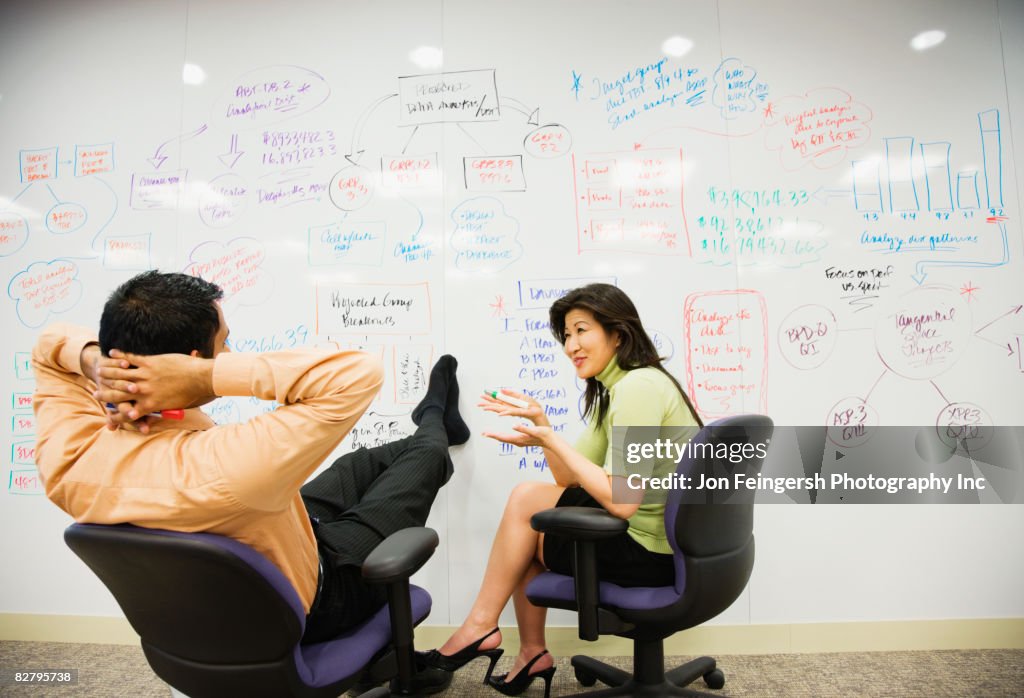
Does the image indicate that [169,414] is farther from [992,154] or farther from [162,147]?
[992,154]

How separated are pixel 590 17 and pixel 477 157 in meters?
0.68

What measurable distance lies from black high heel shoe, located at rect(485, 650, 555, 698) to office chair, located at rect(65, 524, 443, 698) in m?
0.64

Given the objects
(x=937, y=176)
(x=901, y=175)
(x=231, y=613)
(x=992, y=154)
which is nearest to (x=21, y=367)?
(x=231, y=613)

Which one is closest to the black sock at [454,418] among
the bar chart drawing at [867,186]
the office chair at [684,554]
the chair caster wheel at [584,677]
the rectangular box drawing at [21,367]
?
the office chair at [684,554]

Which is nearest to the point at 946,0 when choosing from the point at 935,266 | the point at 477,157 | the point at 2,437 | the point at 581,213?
the point at 935,266

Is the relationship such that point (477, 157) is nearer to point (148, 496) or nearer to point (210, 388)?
point (210, 388)

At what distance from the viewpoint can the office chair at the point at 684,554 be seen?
4.04 ft

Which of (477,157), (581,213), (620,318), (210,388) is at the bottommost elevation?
(210,388)

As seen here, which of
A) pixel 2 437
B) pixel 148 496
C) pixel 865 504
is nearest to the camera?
pixel 148 496

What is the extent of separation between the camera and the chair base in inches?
59.2

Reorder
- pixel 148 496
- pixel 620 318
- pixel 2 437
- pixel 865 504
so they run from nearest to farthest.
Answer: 1. pixel 148 496
2. pixel 620 318
3. pixel 865 504
4. pixel 2 437

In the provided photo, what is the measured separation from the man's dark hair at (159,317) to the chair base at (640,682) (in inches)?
51.7

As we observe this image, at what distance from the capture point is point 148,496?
898mm

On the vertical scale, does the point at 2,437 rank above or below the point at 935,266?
below
